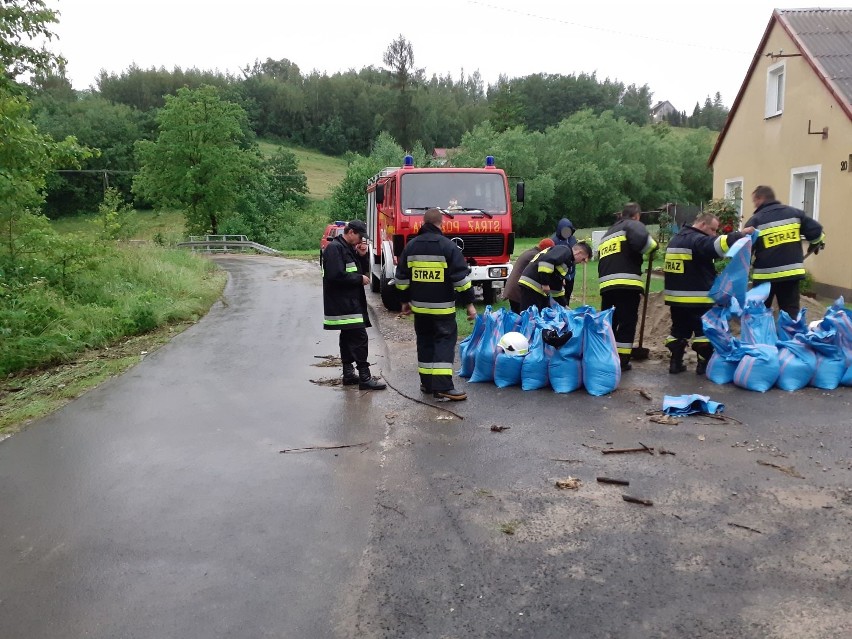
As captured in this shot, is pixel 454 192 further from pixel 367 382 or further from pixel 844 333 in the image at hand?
pixel 844 333

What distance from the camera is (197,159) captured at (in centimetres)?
4412

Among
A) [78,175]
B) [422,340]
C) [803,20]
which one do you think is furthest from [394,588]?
[78,175]

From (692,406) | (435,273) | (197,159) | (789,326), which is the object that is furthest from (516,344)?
(197,159)

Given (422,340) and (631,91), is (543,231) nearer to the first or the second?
(422,340)

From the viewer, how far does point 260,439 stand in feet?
18.6

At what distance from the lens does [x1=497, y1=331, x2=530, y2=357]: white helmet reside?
22.3 feet

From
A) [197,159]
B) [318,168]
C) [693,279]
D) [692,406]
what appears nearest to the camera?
[692,406]

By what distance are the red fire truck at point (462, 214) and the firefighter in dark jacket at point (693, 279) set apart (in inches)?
201

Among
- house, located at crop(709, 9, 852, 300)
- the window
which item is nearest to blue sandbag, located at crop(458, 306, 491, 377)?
house, located at crop(709, 9, 852, 300)

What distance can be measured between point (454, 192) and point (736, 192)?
771cm

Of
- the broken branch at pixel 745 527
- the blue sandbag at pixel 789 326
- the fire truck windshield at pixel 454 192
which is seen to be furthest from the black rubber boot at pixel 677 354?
the fire truck windshield at pixel 454 192

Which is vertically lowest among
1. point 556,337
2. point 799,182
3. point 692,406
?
point 692,406

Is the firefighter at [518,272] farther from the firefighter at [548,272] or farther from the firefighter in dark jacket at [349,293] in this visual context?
the firefighter in dark jacket at [349,293]

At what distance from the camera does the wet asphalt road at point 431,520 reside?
3061mm
